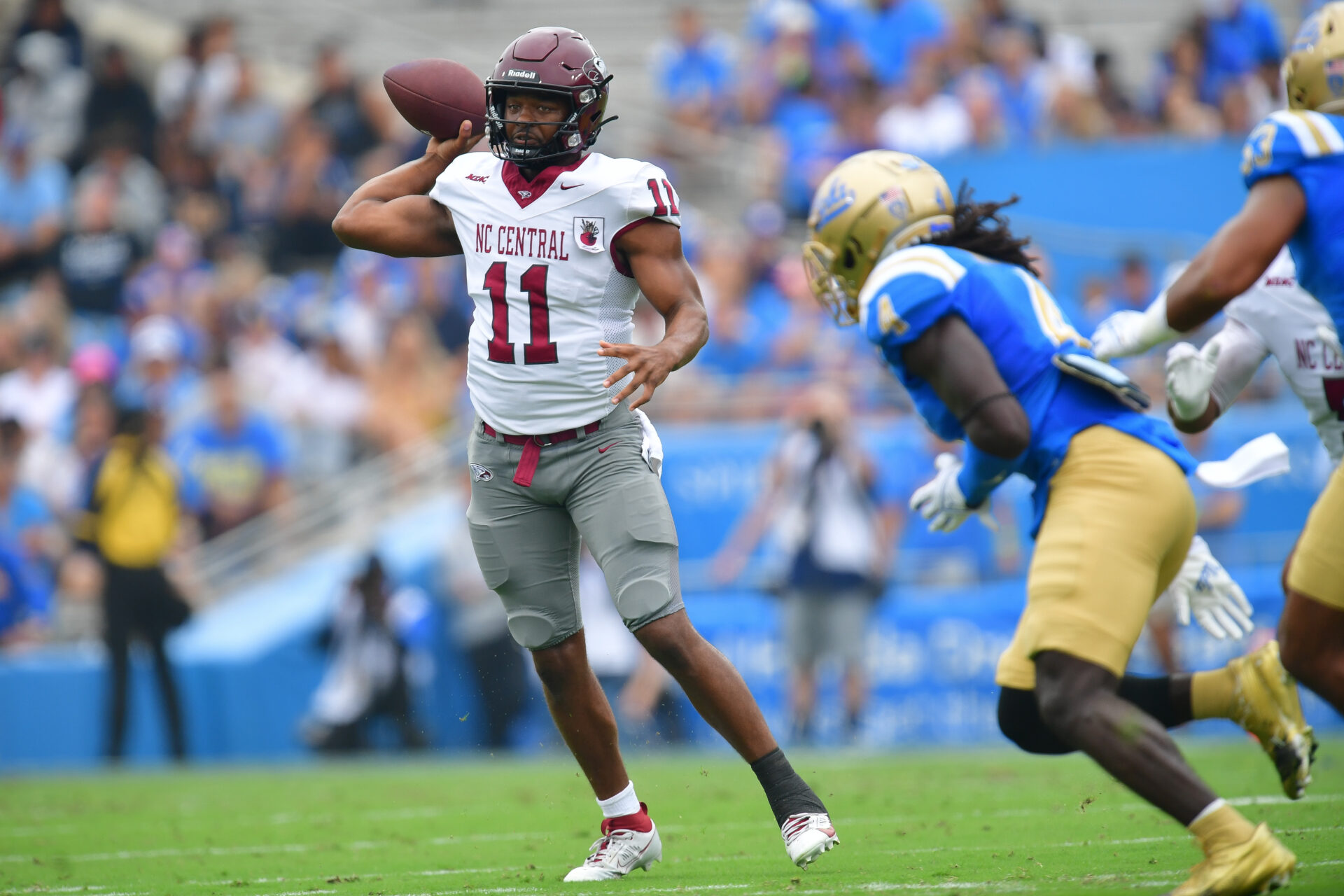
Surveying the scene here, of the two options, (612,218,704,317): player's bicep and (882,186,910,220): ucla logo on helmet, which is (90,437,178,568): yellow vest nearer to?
(612,218,704,317): player's bicep

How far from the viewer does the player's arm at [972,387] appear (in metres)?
3.65

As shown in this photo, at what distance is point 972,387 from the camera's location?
144 inches

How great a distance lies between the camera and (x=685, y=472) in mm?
10594

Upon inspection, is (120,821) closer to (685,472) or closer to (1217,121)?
(685,472)

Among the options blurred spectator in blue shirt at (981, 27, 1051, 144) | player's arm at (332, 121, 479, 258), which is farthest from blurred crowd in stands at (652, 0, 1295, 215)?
player's arm at (332, 121, 479, 258)

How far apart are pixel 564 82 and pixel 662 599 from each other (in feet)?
4.79

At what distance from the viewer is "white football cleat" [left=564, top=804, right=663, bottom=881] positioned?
4.55 metres

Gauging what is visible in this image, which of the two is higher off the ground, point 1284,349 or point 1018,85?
point 1018,85

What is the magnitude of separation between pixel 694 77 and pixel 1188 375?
9.78 meters

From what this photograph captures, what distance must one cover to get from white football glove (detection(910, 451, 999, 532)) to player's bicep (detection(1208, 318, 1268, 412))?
96 centimetres

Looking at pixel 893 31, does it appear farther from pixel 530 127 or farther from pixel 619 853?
pixel 619 853

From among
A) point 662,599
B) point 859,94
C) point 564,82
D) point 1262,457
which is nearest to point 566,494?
point 662,599

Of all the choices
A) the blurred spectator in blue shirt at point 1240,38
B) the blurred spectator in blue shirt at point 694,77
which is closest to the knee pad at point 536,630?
the blurred spectator in blue shirt at point 1240,38

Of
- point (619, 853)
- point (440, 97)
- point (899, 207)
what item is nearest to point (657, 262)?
point (899, 207)
